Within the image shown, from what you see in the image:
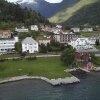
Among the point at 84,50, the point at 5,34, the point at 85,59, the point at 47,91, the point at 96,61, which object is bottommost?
the point at 47,91

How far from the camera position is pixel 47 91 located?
180 feet

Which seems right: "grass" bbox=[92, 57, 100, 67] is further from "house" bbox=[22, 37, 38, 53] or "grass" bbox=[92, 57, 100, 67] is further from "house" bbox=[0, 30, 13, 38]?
"house" bbox=[0, 30, 13, 38]

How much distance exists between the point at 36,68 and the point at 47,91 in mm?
13514

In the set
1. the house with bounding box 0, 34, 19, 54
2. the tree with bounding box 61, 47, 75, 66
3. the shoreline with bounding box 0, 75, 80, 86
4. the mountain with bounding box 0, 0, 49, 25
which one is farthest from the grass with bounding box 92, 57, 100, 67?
the mountain with bounding box 0, 0, 49, 25

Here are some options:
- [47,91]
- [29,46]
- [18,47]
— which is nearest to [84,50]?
[29,46]

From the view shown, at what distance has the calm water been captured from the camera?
5166 cm

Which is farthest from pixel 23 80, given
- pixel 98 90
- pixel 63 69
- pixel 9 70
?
pixel 98 90

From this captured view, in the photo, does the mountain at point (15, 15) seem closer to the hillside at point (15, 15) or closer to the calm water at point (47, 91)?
the hillside at point (15, 15)

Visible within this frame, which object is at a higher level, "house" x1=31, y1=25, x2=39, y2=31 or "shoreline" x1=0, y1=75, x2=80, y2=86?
"house" x1=31, y1=25, x2=39, y2=31

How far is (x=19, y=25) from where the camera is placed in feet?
376

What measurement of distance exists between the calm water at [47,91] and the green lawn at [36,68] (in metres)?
3.37

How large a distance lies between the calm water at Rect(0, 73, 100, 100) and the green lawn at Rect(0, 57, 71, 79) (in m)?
3.37

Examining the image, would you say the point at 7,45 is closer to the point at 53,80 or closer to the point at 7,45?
the point at 7,45

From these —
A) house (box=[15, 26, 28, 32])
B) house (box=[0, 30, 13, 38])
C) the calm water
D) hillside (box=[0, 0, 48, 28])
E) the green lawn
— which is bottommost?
the calm water
